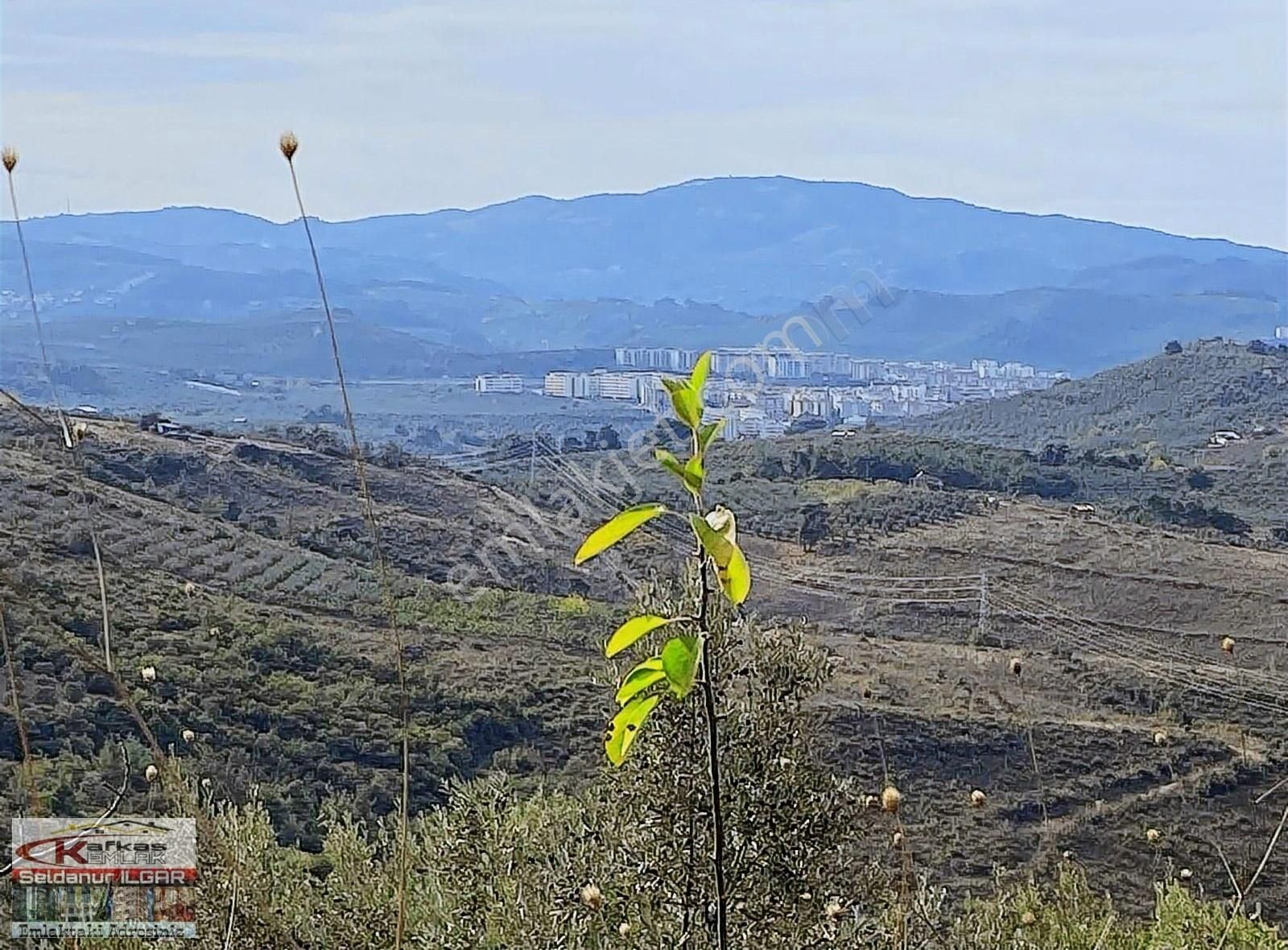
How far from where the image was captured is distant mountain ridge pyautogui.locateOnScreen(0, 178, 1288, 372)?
52344 mm

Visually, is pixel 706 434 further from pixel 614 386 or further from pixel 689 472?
pixel 614 386

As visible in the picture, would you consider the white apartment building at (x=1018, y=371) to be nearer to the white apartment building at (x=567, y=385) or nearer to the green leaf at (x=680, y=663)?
the white apartment building at (x=567, y=385)

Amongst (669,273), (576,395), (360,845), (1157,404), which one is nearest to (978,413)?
(1157,404)

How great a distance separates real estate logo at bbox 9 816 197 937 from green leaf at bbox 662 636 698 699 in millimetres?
2160

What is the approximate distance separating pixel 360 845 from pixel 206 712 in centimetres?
510

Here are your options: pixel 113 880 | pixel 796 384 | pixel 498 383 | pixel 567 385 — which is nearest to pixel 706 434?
pixel 113 880

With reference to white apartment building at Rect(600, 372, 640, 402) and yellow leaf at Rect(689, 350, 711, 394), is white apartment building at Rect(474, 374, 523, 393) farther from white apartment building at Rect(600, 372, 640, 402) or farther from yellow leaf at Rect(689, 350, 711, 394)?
yellow leaf at Rect(689, 350, 711, 394)

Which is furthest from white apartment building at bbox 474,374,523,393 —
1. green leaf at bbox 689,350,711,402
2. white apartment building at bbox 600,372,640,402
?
green leaf at bbox 689,350,711,402

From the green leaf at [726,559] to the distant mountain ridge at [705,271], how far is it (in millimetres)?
37350

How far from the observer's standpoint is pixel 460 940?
4.07 metres

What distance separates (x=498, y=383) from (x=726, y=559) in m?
39.5

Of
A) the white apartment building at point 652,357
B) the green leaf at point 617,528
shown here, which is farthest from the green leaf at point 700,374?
the white apartment building at point 652,357

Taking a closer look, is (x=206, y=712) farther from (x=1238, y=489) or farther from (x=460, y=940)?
(x=1238, y=489)

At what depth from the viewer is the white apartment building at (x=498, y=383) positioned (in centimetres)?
3931
